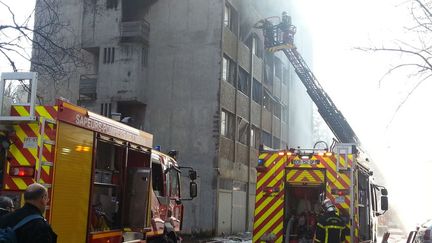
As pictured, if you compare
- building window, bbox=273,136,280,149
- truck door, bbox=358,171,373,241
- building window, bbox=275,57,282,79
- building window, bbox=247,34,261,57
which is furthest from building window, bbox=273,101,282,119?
truck door, bbox=358,171,373,241

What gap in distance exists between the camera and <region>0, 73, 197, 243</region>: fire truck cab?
17.9ft

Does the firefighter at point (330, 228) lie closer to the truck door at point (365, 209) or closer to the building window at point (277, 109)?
the truck door at point (365, 209)

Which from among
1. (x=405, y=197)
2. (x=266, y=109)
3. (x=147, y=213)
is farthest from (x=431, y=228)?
(x=405, y=197)

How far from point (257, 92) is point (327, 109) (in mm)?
6904

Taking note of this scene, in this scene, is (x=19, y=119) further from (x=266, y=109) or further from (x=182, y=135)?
(x=266, y=109)

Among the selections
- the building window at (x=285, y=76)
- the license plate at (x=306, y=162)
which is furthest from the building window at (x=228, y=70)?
the license plate at (x=306, y=162)

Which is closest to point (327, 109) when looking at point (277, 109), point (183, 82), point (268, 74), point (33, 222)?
point (183, 82)

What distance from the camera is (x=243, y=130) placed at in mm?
24828

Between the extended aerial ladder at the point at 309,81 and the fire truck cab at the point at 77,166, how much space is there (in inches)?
516

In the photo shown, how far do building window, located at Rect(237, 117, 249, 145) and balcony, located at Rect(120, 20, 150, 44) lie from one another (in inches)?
229

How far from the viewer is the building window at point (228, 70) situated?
73.5 ft

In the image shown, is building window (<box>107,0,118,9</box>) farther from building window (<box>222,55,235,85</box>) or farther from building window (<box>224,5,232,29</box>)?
building window (<box>222,55,235,85</box>)

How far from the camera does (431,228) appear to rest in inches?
326

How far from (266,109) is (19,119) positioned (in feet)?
78.3
